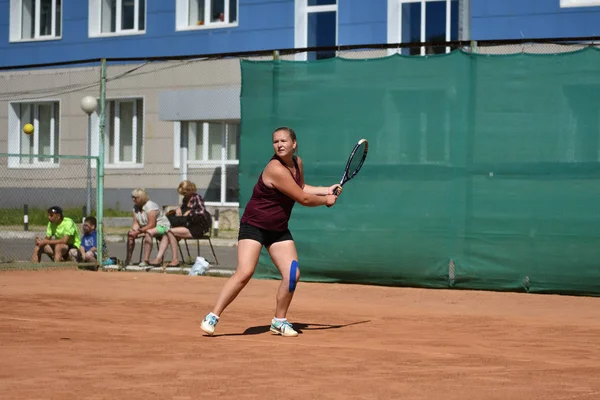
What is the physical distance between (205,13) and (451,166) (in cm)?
1553

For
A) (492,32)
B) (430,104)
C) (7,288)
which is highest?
(492,32)

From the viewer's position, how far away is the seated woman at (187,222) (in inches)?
608

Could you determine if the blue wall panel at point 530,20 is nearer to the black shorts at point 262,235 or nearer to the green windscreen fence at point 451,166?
the green windscreen fence at point 451,166

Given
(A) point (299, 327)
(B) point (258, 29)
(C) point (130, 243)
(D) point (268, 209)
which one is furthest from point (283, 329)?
(B) point (258, 29)

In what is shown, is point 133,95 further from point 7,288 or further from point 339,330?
point 339,330

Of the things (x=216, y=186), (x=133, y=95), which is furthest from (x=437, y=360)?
(x=133, y=95)

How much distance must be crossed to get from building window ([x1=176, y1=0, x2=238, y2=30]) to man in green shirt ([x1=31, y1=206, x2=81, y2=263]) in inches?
463

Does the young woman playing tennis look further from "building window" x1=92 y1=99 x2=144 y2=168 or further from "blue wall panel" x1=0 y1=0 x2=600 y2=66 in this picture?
"building window" x1=92 y1=99 x2=144 y2=168

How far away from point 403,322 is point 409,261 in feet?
8.85

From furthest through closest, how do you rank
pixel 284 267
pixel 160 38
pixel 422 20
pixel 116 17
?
pixel 116 17
pixel 160 38
pixel 422 20
pixel 284 267

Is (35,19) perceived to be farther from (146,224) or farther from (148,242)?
(148,242)

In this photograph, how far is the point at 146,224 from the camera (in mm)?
15883

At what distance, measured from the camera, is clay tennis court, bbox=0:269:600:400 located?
649 cm

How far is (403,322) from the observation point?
1005 cm
